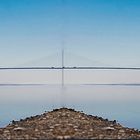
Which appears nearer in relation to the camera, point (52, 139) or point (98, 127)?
point (52, 139)

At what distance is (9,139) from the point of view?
9.12 meters

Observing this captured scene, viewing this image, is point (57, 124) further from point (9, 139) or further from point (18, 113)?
point (18, 113)

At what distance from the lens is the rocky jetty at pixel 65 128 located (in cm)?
948

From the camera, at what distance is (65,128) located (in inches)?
398

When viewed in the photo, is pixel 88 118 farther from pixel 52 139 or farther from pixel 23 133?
pixel 52 139

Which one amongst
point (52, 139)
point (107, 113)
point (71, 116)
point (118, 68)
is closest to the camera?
point (52, 139)

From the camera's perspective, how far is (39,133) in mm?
9688

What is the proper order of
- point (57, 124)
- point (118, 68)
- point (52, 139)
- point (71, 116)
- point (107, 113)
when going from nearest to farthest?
point (52, 139) < point (57, 124) < point (71, 116) < point (107, 113) < point (118, 68)

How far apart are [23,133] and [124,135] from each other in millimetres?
1875

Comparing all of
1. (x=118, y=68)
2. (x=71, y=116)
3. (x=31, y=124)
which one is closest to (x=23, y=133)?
(x=31, y=124)

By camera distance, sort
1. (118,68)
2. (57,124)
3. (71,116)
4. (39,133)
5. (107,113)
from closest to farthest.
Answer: (39,133) → (57,124) → (71,116) → (107,113) → (118,68)

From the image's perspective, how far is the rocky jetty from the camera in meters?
9.48

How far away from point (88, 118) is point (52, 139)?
117 inches

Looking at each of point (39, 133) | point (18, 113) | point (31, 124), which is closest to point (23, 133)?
point (39, 133)
